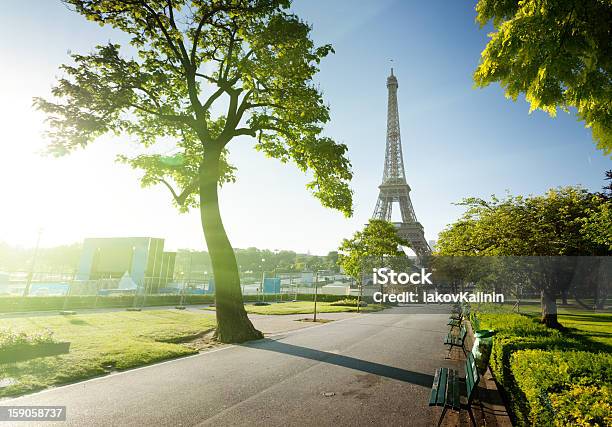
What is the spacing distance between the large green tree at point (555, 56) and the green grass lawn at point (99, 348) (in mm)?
9595

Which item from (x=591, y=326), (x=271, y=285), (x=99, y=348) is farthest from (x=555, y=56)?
(x=271, y=285)

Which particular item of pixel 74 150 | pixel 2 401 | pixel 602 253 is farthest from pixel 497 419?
pixel 602 253

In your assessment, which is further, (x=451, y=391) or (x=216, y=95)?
(x=216, y=95)

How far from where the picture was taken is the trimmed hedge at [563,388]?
10.7 ft

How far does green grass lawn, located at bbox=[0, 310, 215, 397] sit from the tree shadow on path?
270 cm

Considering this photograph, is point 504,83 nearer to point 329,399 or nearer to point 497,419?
point 497,419

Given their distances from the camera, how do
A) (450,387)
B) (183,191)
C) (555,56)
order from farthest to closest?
(183,191) < (450,387) < (555,56)

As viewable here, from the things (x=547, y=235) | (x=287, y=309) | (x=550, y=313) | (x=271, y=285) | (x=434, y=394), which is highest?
(x=547, y=235)

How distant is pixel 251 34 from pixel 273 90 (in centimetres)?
212

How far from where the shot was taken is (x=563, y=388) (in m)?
3.94

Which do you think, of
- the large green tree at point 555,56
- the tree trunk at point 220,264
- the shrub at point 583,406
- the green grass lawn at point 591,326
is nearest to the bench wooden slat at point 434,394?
the shrub at point 583,406

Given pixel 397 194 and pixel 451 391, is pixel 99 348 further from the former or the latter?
pixel 397 194

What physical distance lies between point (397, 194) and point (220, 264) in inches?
2057

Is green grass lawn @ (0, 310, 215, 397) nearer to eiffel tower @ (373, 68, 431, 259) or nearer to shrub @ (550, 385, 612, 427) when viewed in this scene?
shrub @ (550, 385, 612, 427)
